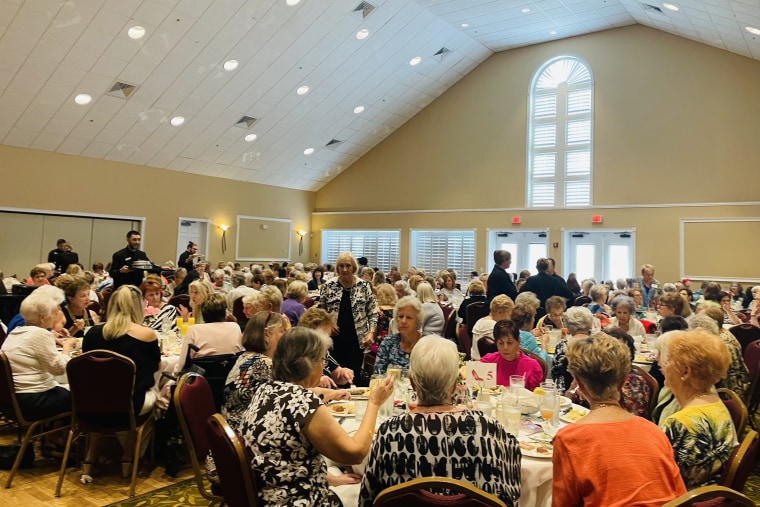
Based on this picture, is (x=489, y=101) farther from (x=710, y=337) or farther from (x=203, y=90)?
(x=710, y=337)

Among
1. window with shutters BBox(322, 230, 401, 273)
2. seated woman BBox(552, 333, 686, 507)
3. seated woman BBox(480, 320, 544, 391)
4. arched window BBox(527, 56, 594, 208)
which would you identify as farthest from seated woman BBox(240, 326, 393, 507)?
window with shutters BBox(322, 230, 401, 273)

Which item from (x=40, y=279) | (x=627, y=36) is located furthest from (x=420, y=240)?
(x=40, y=279)

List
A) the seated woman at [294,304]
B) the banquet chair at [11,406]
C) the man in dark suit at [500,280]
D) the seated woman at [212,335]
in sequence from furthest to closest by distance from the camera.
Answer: the man in dark suit at [500,280] < the seated woman at [294,304] < the seated woman at [212,335] < the banquet chair at [11,406]

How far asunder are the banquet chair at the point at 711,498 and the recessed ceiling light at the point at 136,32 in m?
10.2

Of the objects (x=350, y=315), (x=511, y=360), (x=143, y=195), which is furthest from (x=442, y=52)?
(x=511, y=360)

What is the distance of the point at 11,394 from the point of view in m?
3.69

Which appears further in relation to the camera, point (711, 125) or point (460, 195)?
point (460, 195)

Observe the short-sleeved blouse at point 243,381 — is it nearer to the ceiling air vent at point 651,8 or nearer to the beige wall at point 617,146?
the ceiling air vent at point 651,8

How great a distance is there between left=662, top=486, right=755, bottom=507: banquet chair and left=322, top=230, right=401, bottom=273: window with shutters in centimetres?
1481

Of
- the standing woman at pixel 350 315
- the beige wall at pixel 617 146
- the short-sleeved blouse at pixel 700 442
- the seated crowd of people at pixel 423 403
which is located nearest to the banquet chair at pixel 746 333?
the seated crowd of people at pixel 423 403

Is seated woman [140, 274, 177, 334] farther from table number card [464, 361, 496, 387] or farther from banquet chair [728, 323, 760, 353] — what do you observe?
banquet chair [728, 323, 760, 353]

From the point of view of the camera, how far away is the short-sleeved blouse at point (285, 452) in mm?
2072

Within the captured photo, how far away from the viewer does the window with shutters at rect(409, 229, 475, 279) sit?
15203 millimetres

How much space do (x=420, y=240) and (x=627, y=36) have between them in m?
7.51
